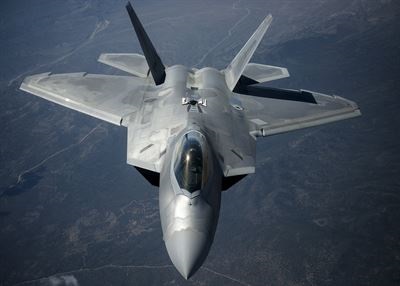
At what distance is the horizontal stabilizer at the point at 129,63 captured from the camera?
827 inches

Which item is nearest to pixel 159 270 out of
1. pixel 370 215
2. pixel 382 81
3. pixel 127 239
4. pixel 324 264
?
pixel 127 239

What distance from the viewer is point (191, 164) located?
10344mm

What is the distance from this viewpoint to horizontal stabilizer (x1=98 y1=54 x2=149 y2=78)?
2100 cm

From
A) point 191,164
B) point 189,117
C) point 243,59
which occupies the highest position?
point 191,164

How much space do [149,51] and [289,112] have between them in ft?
29.6

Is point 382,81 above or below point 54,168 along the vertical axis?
above

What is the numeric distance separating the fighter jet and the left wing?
0.06 meters

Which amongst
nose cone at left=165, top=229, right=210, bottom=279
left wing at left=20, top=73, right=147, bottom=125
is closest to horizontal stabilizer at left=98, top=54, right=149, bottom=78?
left wing at left=20, top=73, right=147, bottom=125

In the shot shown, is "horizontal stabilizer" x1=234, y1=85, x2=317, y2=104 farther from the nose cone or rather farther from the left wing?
the nose cone

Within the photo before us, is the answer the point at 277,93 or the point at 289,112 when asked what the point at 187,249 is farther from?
the point at 277,93

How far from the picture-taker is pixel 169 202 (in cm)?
1013

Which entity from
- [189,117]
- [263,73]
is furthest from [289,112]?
[189,117]

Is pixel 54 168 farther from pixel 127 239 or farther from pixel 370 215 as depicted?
pixel 370 215

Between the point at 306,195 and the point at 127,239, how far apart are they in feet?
269
